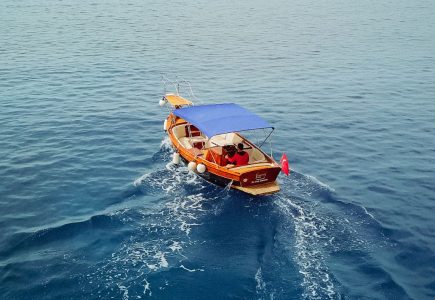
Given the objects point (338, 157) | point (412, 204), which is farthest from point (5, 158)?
point (412, 204)

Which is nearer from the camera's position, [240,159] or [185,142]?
[240,159]

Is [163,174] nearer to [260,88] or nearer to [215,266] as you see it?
[215,266]

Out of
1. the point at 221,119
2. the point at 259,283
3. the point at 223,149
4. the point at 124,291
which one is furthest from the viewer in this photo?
the point at 223,149

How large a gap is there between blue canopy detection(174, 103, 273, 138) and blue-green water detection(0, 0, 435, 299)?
3250mm

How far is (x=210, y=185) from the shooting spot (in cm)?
2280

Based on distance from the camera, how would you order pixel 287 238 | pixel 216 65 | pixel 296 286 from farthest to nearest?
pixel 216 65 < pixel 287 238 < pixel 296 286

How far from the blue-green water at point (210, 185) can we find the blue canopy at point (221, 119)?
3.25 metres

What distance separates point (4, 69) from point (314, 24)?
5440 cm

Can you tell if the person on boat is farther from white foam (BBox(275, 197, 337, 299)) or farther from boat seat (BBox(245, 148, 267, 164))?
white foam (BBox(275, 197, 337, 299))

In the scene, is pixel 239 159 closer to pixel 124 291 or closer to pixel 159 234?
pixel 159 234

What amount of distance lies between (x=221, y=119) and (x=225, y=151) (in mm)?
1790

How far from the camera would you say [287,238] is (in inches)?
708

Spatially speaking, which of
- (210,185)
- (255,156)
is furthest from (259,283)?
(255,156)

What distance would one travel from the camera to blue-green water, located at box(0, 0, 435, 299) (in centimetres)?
1573
